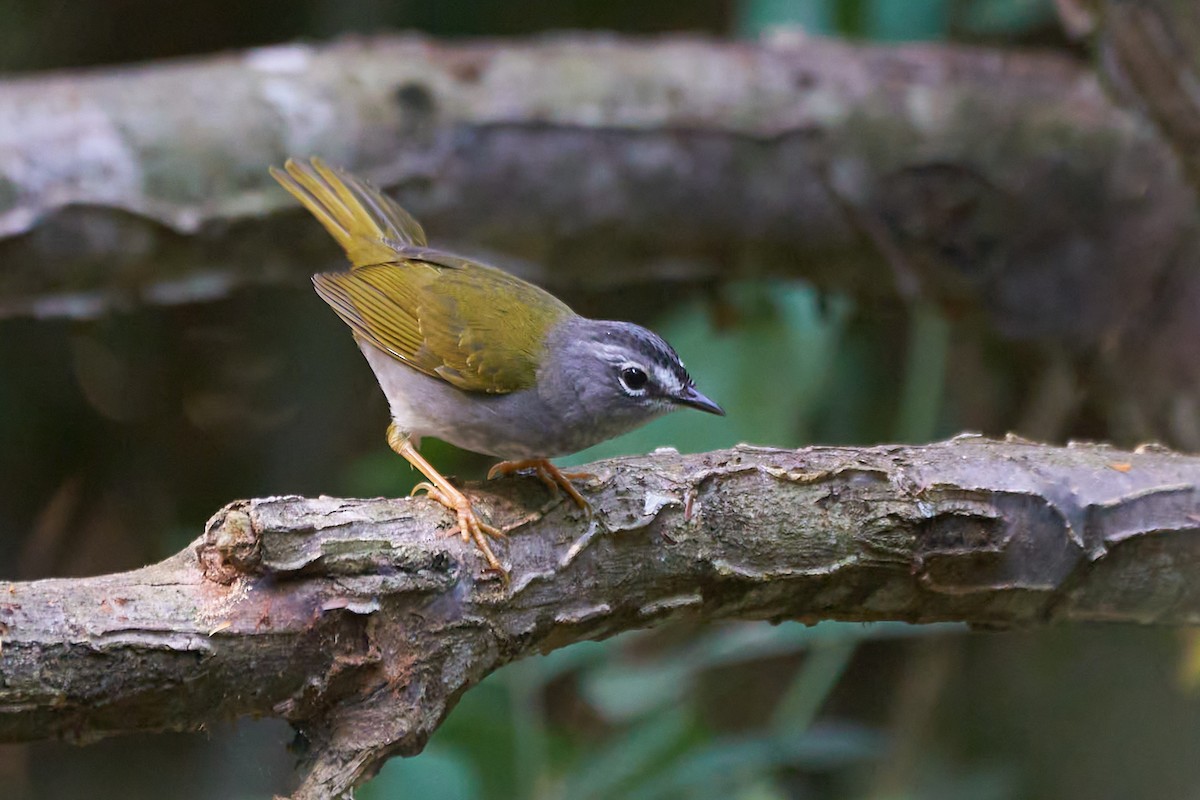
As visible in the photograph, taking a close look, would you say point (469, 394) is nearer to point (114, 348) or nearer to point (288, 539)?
point (288, 539)

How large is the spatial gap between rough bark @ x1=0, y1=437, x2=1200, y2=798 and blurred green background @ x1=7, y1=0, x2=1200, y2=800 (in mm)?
1768

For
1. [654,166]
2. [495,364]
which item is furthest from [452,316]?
[654,166]

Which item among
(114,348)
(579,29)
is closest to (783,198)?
(579,29)

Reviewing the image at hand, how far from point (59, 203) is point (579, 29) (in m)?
3.26

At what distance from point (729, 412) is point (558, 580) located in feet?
6.60

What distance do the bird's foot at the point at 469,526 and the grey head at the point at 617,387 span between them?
18.0 inches

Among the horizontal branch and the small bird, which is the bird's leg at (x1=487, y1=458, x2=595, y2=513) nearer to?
the small bird

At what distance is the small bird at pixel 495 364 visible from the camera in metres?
2.64

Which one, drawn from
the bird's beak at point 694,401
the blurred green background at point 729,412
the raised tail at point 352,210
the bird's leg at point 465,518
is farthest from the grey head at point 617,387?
the blurred green background at point 729,412

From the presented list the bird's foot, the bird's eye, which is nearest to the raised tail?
the bird's eye

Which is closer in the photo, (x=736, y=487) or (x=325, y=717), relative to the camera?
(x=325, y=717)

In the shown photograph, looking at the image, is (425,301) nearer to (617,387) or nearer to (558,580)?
(617,387)

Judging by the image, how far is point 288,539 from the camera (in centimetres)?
191

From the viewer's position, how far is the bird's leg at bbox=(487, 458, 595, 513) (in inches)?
90.1
